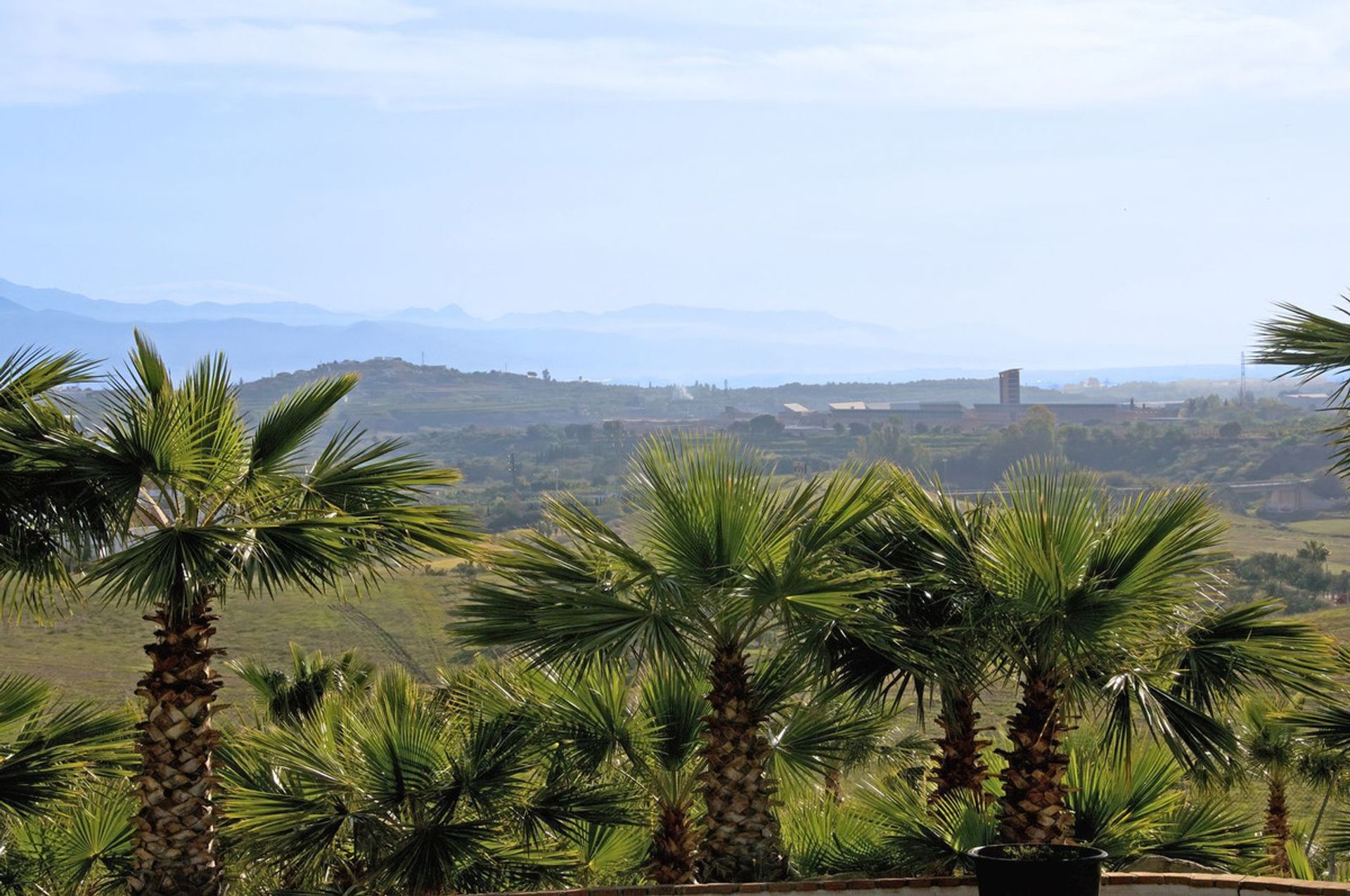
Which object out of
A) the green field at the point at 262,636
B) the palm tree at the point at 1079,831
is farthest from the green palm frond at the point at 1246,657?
the green field at the point at 262,636

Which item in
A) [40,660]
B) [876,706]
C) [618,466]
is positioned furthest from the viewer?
[618,466]

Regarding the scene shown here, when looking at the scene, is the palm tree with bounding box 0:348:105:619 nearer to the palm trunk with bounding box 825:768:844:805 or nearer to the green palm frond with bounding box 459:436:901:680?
the green palm frond with bounding box 459:436:901:680

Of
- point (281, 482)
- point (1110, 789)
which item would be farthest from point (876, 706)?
point (281, 482)

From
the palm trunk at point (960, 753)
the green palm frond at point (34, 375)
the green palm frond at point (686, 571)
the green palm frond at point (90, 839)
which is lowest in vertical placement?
the green palm frond at point (90, 839)

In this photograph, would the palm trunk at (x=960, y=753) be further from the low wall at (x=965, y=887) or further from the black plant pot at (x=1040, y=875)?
the black plant pot at (x=1040, y=875)

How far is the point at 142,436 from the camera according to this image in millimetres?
9883

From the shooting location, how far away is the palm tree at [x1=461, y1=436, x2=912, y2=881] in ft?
33.2

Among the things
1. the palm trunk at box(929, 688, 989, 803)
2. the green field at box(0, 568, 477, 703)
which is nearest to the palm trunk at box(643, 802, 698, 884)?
the palm trunk at box(929, 688, 989, 803)

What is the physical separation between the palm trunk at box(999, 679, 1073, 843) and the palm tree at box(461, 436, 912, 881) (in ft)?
4.57

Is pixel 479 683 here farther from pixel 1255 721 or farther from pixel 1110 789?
pixel 1255 721

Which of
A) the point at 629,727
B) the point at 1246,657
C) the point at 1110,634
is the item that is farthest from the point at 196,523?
the point at 1246,657

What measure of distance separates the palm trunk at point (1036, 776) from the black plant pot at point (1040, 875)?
5.15 feet

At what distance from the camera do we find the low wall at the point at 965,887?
348 inches

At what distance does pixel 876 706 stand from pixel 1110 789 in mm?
1862
